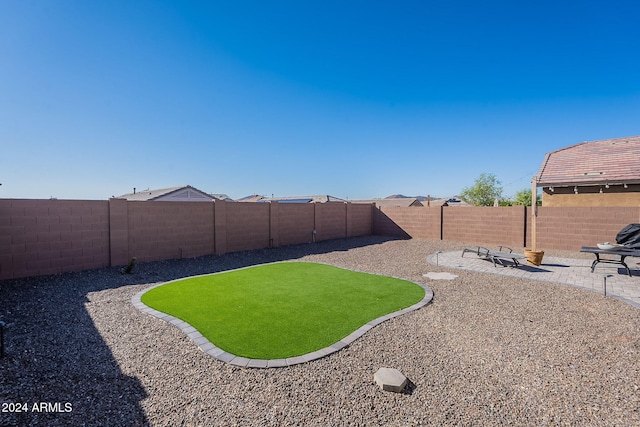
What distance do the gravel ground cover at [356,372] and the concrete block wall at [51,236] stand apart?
1.92 metres

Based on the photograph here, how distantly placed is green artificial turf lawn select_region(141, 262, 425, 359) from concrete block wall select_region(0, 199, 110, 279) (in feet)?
10.2

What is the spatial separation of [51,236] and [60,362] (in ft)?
18.5

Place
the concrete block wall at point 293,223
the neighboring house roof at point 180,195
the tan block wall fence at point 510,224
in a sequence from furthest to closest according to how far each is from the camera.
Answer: the neighboring house roof at point 180,195
the concrete block wall at point 293,223
the tan block wall fence at point 510,224

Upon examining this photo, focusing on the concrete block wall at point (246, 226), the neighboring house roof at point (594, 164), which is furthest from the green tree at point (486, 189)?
the concrete block wall at point (246, 226)

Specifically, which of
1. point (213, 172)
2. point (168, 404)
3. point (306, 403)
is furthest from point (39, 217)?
point (213, 172)

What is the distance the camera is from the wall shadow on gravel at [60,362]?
7.86 ft

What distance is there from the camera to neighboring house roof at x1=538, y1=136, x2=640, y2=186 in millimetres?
11852

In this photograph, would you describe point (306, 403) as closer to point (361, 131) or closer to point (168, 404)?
point (168, 404)

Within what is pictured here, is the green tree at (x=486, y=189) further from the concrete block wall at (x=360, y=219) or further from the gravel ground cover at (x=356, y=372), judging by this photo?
the gravel ground cover at (x=356, y=372)

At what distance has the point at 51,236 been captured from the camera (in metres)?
7.14

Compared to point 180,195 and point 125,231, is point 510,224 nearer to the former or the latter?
point 125,231

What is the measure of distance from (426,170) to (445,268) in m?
19.3

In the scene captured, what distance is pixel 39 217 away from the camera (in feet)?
22.9

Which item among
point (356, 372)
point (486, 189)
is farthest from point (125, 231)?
point (486, 189)
